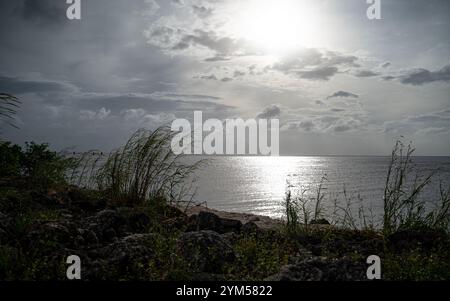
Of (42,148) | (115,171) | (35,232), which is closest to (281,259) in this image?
(35,232)

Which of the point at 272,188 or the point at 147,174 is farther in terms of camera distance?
the point at 272,188

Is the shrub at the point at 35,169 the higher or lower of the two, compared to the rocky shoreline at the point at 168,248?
higher

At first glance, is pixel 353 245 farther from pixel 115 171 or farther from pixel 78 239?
pixel 115 171

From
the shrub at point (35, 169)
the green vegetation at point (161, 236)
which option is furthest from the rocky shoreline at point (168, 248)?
the shrub at point (35, 169)

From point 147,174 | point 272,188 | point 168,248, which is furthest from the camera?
point 272,188

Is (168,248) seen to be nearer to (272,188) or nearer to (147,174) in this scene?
(147,174)

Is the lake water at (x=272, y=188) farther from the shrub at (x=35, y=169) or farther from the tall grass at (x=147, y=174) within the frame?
the shrub at (x=35, y=169)

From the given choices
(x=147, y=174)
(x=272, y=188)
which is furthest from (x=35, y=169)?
(x=272, y=188)

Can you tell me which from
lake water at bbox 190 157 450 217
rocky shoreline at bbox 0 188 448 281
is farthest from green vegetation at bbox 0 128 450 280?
lake water at bbox 190 157 450 217

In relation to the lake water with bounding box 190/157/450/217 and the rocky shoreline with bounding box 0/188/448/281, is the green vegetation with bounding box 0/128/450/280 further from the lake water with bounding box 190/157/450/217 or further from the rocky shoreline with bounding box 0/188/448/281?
the lake water with bounding box 190/157/450/217

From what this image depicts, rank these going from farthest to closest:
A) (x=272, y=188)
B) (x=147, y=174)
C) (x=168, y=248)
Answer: (x=272, y=188)
(x=147, y=174)
(x=168, y=248)

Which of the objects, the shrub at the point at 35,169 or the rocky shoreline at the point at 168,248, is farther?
the shrub at the point at 35,169

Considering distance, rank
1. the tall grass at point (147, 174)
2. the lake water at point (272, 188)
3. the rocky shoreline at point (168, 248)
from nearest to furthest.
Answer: the rocky shoreline at point (168, 248)
the tall grass at point (147, 174)
the lake water at point (272, 188)
